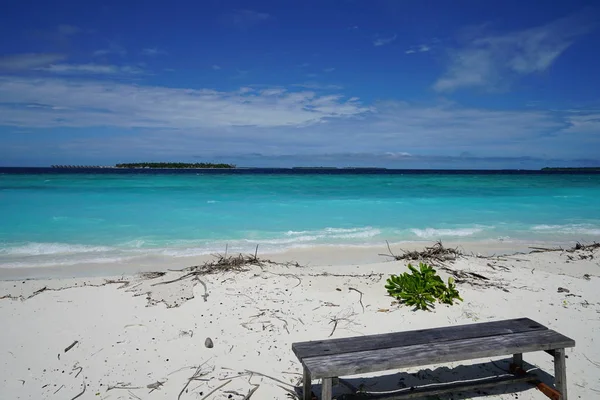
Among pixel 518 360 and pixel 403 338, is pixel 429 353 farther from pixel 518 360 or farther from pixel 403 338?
pixel 518 360

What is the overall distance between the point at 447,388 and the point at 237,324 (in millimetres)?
2132

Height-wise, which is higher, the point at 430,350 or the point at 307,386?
the point at 430,350

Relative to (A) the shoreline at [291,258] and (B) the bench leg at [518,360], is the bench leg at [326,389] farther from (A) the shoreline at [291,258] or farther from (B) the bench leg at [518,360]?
(A) the shoreline at [291,258]

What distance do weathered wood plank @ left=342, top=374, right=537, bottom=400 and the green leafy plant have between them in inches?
52.5

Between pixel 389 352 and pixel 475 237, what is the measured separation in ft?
28.0

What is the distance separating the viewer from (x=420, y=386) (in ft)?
10.7

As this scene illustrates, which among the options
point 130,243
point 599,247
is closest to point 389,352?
point 599,247

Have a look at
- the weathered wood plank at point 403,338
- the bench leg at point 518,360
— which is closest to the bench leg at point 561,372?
the weathered wood plank at point 403,338

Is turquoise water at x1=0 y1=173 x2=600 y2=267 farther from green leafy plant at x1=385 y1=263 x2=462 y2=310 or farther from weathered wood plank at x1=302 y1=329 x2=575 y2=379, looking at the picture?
weathered wood plank at x1=302 y1=329 x2=575 y2=379

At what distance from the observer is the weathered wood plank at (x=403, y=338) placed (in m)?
2.77

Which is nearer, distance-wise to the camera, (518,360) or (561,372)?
(561,372)

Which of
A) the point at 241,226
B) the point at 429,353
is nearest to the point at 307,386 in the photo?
the point at 429,353

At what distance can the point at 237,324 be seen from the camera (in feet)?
13.7

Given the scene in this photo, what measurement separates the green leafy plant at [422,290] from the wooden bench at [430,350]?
52.6 inches
